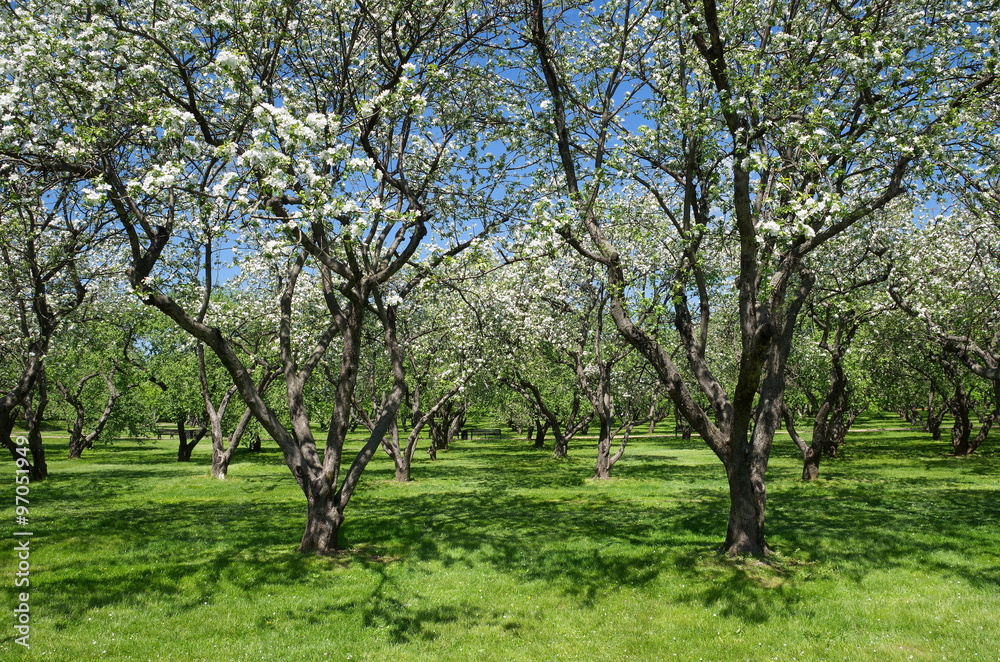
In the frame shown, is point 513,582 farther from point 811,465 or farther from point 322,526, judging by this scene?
point 811,465

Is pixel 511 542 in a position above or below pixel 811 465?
below

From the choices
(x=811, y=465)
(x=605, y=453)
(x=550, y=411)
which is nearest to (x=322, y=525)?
(x=605, y=453)

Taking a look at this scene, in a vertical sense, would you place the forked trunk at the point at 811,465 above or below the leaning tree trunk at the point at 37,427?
below

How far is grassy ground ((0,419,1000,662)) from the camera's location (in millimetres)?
7539

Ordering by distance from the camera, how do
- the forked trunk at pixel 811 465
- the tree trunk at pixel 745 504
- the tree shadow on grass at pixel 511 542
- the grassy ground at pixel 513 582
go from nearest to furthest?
the grassy ground at pixel 513 582 < the tree shadow on grass at pixel 511 542 < the tree trunk at pixel 745 504 < the forked trunk at pixel 811 465

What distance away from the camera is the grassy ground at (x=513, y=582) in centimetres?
754

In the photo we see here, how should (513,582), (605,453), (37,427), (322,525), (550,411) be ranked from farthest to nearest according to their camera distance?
(550,411) < (605,453) < (37,427) < (322,525) < (513,582)

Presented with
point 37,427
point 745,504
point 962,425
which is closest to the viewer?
point 745,504

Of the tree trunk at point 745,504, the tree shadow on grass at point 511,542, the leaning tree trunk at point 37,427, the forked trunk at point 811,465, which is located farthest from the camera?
the forked trunk at point 811,465

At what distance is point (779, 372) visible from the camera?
11.3 m

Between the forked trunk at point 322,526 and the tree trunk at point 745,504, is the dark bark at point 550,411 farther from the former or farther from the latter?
the tree trunk at point 745,504

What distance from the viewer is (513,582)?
33.2ft

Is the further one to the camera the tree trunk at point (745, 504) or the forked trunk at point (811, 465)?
the forked trunk at point (811, 465)

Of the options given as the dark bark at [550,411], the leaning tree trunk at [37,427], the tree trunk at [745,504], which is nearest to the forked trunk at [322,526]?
the tree trunk at [745,504]
